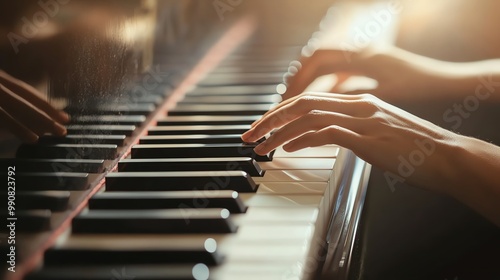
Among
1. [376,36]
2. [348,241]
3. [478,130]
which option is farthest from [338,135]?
[478,130]

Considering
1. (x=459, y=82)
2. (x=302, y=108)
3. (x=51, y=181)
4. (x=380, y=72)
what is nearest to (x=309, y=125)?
(x=302, y=108)

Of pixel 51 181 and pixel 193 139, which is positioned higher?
pixel 193 139

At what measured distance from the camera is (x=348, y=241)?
1022mm

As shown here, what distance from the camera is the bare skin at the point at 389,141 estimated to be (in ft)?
3.82

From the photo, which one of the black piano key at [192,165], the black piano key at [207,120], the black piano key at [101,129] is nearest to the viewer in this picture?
the black piano key at [101,129]

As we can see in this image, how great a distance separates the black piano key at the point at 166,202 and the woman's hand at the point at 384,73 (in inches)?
28.4

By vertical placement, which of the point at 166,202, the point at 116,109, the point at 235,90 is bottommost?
the point at 166,202

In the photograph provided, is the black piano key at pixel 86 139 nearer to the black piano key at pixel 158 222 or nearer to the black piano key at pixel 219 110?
the black piano key at pixel 158 222

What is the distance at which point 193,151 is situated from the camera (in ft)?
3.93

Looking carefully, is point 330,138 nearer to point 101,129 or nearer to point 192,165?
point 192,165

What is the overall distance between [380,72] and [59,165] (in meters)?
1.02

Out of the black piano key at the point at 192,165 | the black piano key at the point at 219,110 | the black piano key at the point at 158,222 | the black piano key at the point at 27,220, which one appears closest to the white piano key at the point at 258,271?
the black piano key at the point at 158,222

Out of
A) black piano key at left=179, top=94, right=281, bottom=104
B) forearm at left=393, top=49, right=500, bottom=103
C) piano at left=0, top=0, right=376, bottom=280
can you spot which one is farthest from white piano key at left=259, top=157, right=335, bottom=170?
forearm at left=393, top=49, right=500, bottom=103

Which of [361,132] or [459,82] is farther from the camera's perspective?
[459,82]
